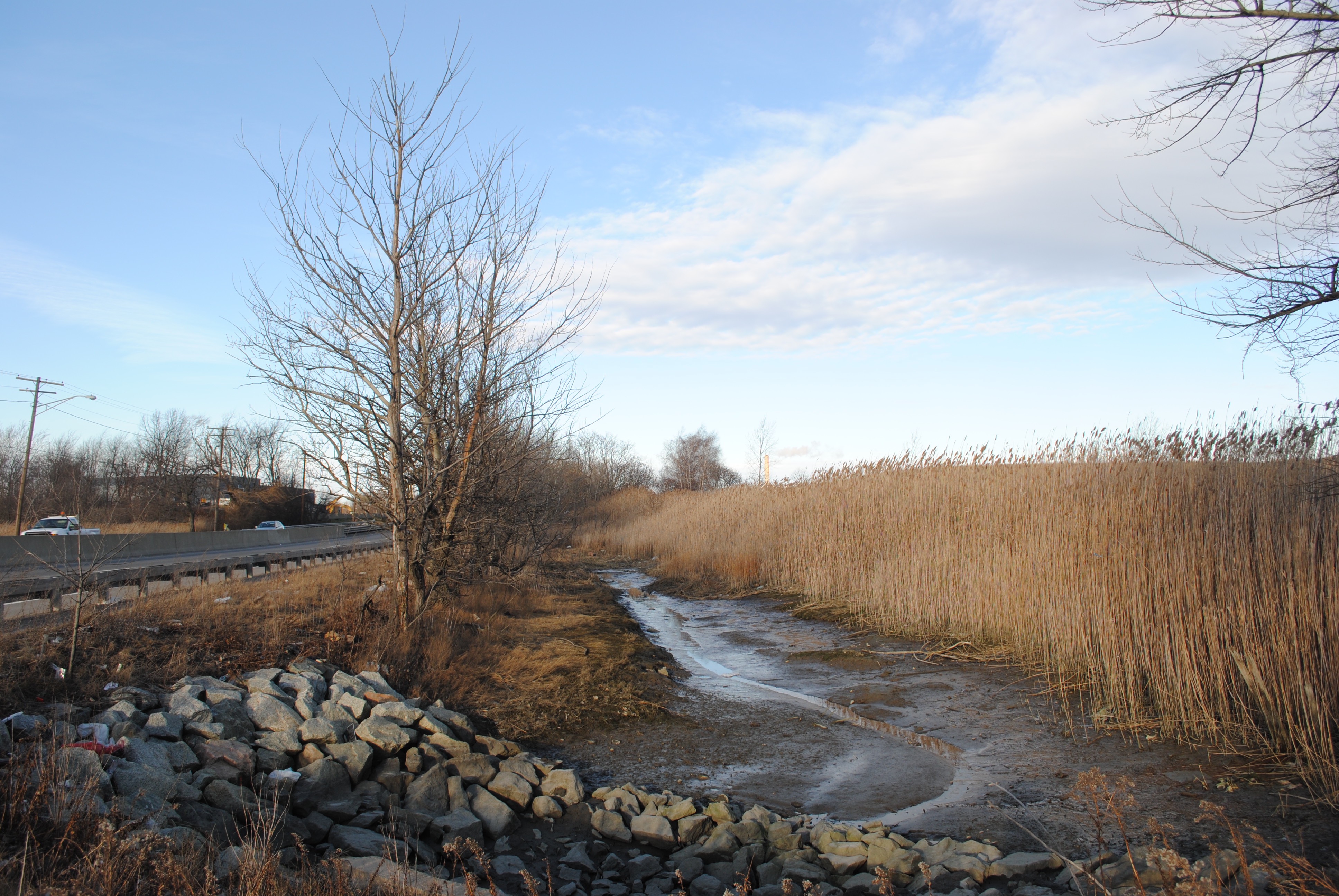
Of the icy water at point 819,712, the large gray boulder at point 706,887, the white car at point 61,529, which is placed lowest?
the icy water at point 819,712

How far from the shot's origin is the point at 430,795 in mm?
4922

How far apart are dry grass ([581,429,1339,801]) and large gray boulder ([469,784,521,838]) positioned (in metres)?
4.80

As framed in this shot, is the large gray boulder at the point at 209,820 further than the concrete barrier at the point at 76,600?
No

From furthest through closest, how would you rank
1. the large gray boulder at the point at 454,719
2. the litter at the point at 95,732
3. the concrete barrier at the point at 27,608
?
the concrete barrier at the point at 27,608, the large gray boulder at the point at 454,719, the litter at the point at 95,732

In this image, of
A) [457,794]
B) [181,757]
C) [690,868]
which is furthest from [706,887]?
[181,757]

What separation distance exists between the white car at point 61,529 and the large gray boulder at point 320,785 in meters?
2.55

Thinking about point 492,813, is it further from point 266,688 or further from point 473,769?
point 266,688

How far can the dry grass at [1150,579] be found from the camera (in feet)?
16.4

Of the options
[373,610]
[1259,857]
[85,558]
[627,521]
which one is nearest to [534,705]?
[373,610]

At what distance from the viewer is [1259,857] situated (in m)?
3.75

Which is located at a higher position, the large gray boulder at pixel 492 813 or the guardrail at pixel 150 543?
the guardrail at pixel 150 543

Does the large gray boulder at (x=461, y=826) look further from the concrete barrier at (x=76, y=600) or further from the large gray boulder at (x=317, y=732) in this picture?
the concrete barrier at (x=76, y=600)

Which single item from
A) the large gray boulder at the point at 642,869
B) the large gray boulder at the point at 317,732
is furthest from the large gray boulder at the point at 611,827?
the large gray boulder at the point at 317,732

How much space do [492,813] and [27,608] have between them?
8.17m
